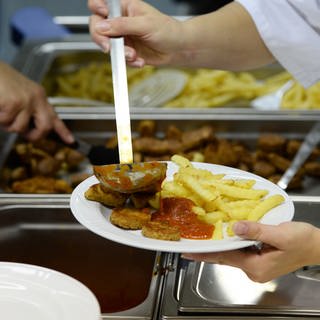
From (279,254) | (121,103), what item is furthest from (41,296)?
(121,103)

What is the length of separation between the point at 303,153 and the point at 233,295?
98 centimetres

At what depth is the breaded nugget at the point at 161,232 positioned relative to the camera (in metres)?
1.30

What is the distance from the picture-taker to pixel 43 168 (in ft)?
7.78

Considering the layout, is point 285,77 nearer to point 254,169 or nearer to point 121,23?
point 254,169


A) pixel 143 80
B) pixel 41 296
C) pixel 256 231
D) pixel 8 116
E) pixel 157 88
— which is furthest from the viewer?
pixel 143 80

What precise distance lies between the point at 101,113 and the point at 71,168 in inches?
9.7

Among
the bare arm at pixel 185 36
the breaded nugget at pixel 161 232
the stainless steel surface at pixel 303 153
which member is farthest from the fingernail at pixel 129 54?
the breaded nugget at pixel 161 232

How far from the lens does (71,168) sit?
2463 mm

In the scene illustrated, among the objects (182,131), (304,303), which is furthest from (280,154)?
(304,303)

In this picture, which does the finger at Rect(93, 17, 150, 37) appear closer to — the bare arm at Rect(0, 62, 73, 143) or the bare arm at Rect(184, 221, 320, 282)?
the bare arm at Rect(0, 62, 73, 143)

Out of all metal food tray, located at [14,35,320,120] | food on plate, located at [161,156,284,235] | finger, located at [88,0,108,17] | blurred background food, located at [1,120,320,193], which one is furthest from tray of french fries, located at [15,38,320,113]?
food on plate, located at [161,156,284,235]

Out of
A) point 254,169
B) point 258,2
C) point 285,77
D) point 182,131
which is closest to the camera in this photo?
point 258,2

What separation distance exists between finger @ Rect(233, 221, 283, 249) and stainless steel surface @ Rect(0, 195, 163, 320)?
2.02 ft

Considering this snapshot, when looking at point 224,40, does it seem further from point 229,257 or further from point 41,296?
point 41,296
